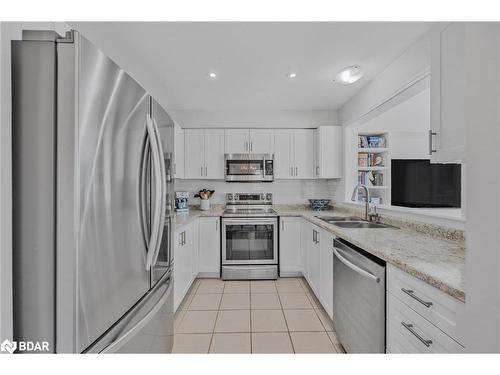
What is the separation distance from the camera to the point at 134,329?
3.45ft

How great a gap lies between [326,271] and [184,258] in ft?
4.71

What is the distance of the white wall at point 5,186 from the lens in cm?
77

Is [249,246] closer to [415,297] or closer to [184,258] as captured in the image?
[184,258]

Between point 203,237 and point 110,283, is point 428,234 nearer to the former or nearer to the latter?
point 110,283

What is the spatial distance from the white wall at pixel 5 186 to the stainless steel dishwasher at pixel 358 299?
5.14 ft

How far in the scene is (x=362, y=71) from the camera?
229 cm

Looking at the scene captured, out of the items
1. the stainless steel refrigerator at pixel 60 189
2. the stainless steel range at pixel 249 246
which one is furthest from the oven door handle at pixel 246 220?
the stainless steel refrigerator at pixel 60 189

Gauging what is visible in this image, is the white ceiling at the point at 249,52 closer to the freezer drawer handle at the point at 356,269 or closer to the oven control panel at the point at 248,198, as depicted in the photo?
the oven control panel at the point at 248,198

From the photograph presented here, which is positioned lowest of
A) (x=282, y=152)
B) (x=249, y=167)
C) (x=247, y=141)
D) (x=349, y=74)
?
(x=249, y=167)

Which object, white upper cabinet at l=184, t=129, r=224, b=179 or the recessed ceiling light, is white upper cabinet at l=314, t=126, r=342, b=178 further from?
white upper cabinet at l=184, t=129, r=224, b=179

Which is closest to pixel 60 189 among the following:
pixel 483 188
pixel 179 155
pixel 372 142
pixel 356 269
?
pixel 483 188

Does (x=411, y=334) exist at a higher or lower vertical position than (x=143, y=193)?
lower

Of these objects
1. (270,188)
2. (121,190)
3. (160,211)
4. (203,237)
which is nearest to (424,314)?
(160,211)

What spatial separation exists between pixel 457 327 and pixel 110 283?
1273mm
